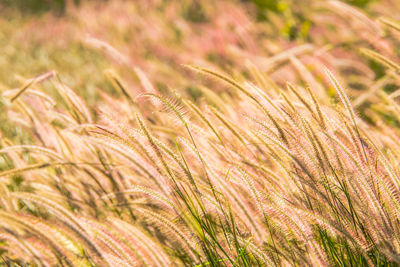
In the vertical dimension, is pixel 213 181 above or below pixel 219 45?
below

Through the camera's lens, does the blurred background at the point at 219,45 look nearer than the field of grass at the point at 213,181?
No

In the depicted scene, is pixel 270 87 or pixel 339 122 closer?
pixel 339 122

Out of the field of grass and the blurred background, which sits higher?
the blurred background

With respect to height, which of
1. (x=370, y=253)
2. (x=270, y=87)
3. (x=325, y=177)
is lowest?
(x=370, y=253)

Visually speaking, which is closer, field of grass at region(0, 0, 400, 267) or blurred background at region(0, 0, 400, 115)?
field of grass at region(0, 0, 400, 267)

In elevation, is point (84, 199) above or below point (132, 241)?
above

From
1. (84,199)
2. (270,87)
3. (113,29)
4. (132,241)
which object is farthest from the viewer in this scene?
(113,29)

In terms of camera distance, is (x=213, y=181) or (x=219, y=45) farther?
(x=219, y=45)

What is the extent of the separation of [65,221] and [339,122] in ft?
2.41

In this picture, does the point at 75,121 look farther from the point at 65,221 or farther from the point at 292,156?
the point at 292,156

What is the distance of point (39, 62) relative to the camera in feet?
15.0

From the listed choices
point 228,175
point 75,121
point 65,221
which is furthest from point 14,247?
point 228,175

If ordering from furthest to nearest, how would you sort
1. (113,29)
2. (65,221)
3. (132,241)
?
(113,29) → (132,241) → (65,221)

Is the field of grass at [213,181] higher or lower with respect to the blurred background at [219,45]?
lower
